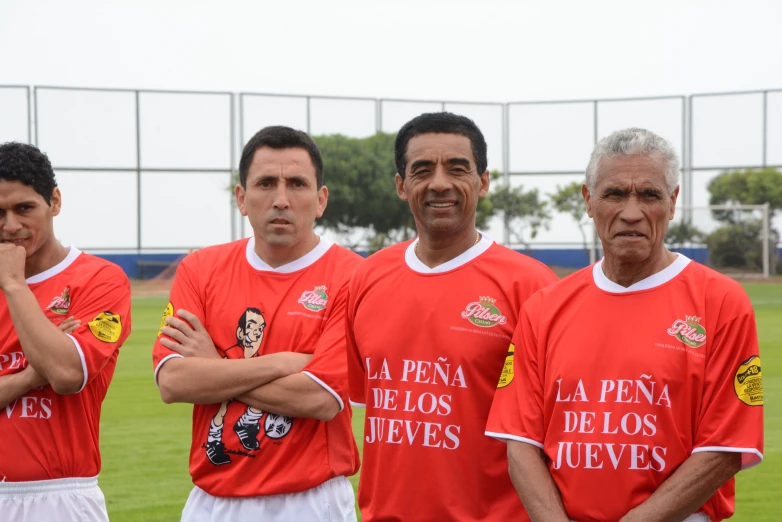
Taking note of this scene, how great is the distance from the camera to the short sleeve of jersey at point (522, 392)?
2.98m

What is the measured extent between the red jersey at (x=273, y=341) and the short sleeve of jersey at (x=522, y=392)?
780 millimetres

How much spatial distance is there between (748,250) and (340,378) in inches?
1552

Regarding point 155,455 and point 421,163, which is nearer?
point 421,163

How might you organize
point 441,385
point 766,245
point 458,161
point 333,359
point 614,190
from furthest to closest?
point 766,245 < point 333,359 < point 458,161 < point 441,385 < point 614,190

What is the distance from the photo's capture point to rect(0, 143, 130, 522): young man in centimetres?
361

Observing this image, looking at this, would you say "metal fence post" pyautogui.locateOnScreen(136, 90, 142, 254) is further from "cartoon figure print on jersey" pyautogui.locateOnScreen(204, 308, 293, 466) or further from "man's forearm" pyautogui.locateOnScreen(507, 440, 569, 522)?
"man's forearm" pyautogui.locateOnScreen(507, 440, 569, 522)

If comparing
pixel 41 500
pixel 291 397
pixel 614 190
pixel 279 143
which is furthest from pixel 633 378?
pixel 41 500

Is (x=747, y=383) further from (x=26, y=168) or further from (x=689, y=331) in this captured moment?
(x=26, y=168)

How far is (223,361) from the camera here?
357 cm

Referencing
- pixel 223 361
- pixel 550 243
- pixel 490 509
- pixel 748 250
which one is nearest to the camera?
pixel 490 509

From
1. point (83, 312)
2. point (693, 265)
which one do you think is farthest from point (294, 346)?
point (693, 265)

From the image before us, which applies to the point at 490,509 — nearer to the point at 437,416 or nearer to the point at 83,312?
the point at 437,416

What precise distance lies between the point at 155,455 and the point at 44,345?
16.8 ft

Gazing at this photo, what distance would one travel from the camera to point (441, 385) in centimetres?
326
